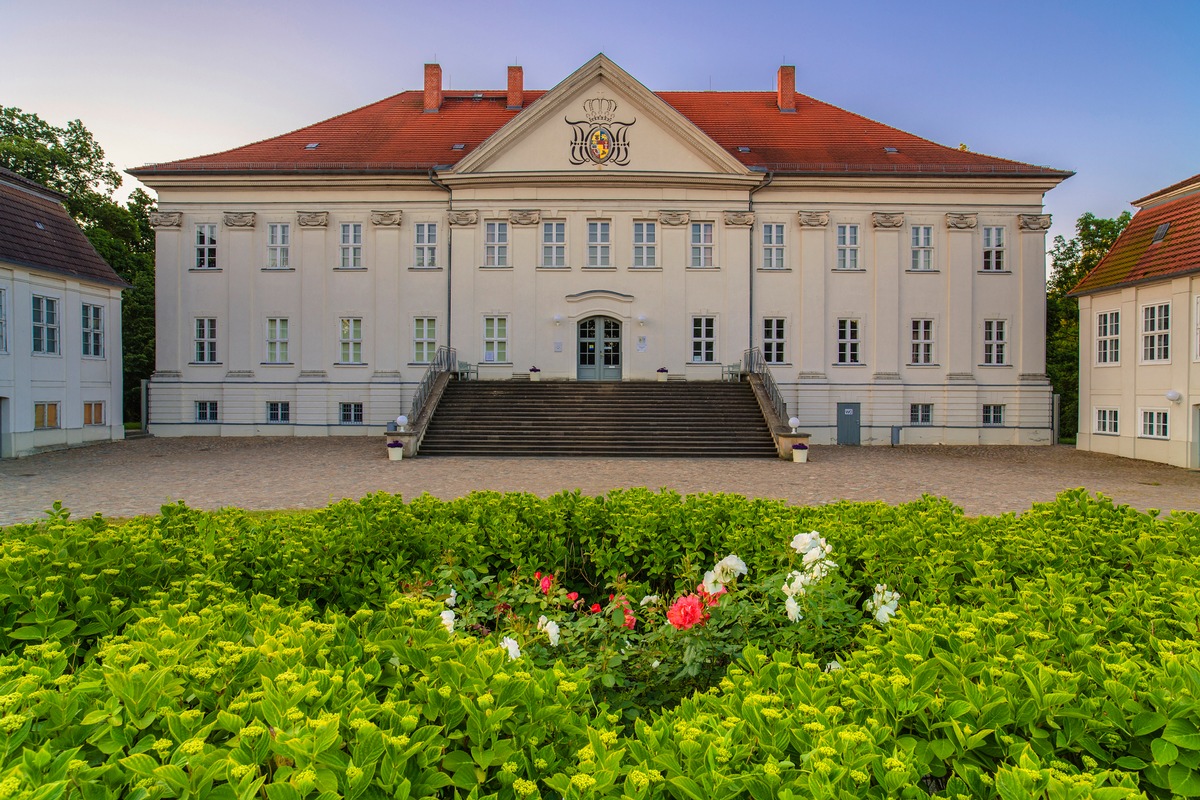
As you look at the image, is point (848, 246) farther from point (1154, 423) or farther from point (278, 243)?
point (278, 243)

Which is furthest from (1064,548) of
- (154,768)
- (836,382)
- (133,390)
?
(133,390)

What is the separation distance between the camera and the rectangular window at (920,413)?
29938mm

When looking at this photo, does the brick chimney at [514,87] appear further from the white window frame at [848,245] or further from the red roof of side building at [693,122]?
the white window frame at [848,245]

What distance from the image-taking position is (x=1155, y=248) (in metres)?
23.8

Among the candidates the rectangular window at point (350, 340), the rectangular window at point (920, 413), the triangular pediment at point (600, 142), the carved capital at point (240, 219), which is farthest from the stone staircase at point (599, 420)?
the carved capital at point (240, 219)

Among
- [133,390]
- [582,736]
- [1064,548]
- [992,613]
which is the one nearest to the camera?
[582,736]

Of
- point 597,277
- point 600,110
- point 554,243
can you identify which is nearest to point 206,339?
point 554,243

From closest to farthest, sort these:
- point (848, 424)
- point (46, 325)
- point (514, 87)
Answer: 1. point (46, 325)
2. point (848, 424)
3. point (514, 87)

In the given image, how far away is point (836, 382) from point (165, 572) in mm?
28804

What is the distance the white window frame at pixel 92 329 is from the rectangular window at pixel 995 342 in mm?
36023

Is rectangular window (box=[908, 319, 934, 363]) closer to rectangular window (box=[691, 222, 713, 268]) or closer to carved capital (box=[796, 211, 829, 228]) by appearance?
carved capital (box=[796, 211, 829, 228])

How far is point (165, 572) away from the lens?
14.2 feet

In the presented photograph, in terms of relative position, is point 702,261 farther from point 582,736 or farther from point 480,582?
point 582,736

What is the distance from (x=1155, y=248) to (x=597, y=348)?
2026 cm
